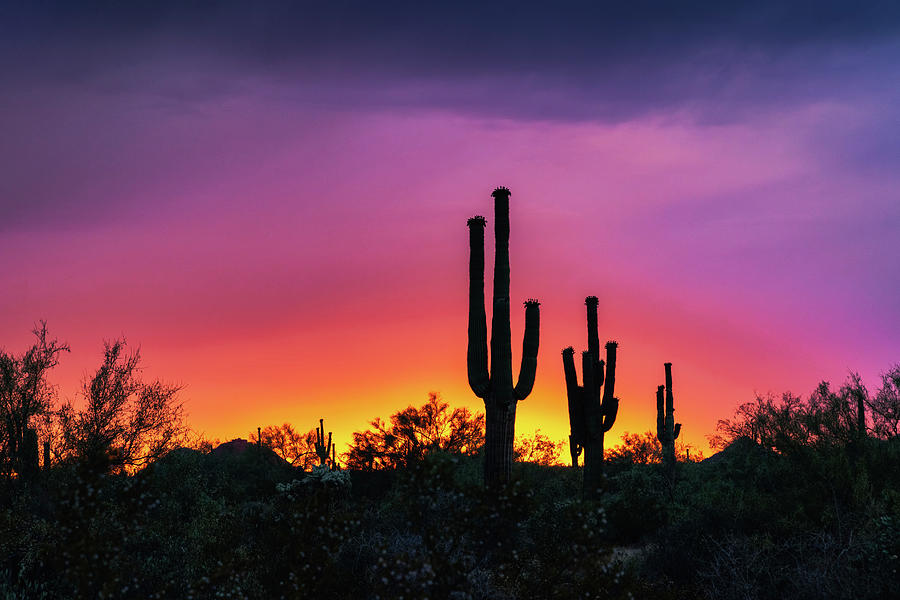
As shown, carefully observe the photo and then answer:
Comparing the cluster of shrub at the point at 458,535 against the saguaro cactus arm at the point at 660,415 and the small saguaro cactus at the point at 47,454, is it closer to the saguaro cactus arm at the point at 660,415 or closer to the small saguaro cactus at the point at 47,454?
the small saguaro cactus at the point at 47,454

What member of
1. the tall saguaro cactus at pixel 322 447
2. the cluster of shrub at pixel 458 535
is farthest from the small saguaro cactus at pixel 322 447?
the cluster of shrub at pixel 458 535

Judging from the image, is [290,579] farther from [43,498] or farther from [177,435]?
[177,435]

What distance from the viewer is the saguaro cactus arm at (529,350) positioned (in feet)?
57.8

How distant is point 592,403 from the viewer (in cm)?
2428

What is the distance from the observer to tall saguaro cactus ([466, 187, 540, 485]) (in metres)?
17.2

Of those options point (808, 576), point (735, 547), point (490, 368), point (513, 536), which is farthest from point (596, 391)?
point (513, 536)

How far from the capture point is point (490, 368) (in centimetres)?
1764

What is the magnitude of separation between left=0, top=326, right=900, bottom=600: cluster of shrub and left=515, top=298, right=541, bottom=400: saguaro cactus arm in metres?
2.47

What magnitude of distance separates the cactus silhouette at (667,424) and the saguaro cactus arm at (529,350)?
17667 millimetres

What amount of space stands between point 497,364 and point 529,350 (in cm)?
113

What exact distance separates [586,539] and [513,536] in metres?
1.14

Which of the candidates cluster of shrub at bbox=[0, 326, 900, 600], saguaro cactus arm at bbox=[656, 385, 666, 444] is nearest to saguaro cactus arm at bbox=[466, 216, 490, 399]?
cluster of shrub at bbox=[0, 326, 900, 600]

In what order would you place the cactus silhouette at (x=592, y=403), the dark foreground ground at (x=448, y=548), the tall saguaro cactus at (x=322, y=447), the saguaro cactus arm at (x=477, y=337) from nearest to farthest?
1. the dark foreground ground at (x=448, y=548)
2. the saguaro cactus arm at (x=477, y=337)
3. the cactus silhouette at (x=592, y=403)
4. the tall saguaro cactus at (x=322, y=447)

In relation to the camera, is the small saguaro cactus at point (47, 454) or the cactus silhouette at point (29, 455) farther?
the small saguaro cactus at point (47, 454)
